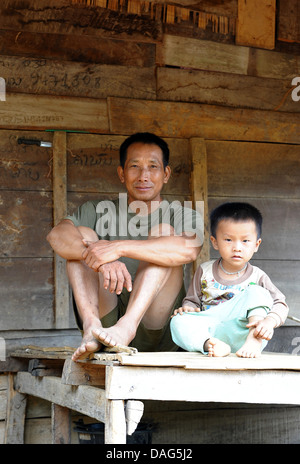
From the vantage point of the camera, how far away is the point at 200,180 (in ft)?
14.6

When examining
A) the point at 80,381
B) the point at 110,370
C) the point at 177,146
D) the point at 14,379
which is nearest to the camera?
the point at 110,370

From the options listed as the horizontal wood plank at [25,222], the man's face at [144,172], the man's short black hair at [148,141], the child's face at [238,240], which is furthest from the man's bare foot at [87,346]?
the horizontal wood plank at [25,222]

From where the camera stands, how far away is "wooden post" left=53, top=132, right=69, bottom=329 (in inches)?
163

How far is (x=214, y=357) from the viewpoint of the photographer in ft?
8.78

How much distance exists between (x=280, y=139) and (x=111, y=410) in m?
2.70

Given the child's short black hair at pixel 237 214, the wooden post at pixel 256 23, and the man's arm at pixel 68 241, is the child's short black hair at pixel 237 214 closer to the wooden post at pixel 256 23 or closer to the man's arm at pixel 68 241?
the man's arm at pixel 68 241

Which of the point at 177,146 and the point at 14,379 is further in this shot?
the point at 177,146

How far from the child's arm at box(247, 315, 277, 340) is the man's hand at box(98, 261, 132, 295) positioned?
58 cm

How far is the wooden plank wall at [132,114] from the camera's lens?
416cm

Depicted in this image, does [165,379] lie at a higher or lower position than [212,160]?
lower

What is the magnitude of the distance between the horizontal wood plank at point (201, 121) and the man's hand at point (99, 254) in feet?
4.62

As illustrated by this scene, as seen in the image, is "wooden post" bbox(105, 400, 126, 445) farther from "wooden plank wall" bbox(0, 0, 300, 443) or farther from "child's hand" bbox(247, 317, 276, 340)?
"wooden plank wall" bbox(0, 0, 300, 443)
